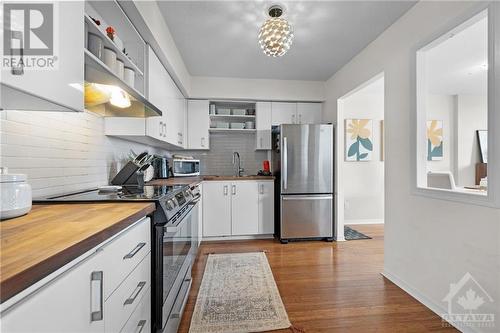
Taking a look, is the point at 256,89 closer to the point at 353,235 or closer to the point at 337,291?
the point at 353,235

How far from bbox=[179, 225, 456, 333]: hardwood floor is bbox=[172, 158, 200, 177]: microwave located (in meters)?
1.08

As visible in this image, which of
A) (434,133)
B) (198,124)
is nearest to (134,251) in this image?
(198,124)

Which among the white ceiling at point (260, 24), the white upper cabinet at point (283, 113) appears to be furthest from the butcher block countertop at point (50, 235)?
the white upper cabinet at point (283, 113)

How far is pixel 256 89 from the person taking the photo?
3.69 metres

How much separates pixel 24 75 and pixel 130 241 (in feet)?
2.24

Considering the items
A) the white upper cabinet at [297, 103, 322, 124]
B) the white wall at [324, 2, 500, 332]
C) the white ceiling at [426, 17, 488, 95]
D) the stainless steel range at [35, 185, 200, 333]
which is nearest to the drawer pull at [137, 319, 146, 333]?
the stainless steel range at [35, 185, 200, 333]

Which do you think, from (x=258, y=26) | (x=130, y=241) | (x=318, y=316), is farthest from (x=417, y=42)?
(x=130, y=241)

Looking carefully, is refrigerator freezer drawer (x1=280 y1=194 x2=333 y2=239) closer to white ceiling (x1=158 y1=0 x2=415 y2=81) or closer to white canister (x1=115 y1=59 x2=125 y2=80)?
white ceiling (x1=158 y1=0 x2=415 y2=81)

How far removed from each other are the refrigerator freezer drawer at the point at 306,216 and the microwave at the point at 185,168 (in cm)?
142

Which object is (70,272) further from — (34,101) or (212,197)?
(212,197)

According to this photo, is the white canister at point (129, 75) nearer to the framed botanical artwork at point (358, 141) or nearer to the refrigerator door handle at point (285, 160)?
the refrigerator door handle at point (285, 160)

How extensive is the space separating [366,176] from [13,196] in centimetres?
470

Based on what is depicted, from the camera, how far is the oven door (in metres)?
1.26

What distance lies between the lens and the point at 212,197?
3420mm
